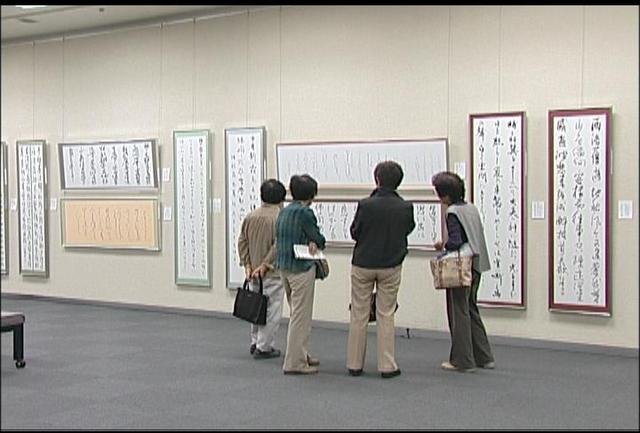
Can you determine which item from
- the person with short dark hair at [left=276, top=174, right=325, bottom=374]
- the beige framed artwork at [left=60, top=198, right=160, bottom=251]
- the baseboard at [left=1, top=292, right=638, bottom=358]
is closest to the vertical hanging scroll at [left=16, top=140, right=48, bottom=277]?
the beige framed artwork at [left=60, top=198, right=160, bottom=251]

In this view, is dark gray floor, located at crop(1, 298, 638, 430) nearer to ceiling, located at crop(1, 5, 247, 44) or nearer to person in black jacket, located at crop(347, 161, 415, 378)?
person in black jacket, located at crop(347, 161, 415, 378)

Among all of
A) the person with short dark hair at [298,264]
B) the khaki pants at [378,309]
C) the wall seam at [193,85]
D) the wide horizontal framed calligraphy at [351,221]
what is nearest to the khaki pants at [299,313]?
the person with short dark hair at [298,264]

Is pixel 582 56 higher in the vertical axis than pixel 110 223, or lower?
higher

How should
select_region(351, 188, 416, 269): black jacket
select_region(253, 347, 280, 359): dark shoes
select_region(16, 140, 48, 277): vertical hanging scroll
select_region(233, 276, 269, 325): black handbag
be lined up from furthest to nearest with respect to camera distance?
1. select_region(16, 140, 48, 277): vertical hanging scroll
2. select_region(253, 347, 280, 359): dark shoes
3. select_region(233, 276, 269, 325): black handbag
4. select_region(351, 188, 416, 269): black jacket

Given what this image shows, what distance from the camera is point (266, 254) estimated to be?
19.4ft

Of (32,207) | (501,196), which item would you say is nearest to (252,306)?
(501,196)

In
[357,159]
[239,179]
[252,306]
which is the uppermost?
[357,159]

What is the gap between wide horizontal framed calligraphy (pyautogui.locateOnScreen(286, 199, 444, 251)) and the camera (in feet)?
22.7

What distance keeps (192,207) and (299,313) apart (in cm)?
318

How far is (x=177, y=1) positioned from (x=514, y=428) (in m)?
5.28

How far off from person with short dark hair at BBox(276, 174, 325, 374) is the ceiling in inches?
123

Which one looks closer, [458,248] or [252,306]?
[458,248]

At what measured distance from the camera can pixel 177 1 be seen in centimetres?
773

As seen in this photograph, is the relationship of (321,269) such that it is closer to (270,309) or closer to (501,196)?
(270,309)
